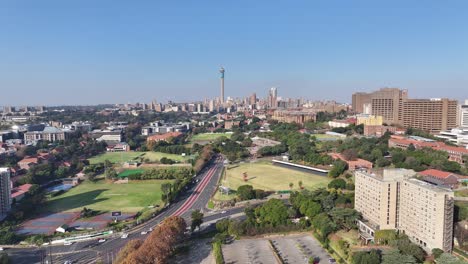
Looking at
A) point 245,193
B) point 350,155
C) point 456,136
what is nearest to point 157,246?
point 245,193

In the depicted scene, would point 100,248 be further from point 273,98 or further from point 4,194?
point 273,98

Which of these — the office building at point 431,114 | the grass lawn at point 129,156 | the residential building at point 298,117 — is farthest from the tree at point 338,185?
the residential building at point 298,117

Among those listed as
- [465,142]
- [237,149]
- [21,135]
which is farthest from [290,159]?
[21,135]

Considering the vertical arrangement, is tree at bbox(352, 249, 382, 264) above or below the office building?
below

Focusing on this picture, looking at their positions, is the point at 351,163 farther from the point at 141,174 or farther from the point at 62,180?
the point at 62,180

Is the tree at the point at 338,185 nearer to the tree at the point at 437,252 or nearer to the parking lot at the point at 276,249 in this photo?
the parking lot at the point at 276,249

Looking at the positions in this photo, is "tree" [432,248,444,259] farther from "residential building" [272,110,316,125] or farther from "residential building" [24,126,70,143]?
"residential building" [24,126,70,143]

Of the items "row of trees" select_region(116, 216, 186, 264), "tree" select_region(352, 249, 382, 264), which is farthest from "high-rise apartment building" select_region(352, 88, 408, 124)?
"row of trees" select_region(116, 216, 186, 264)
